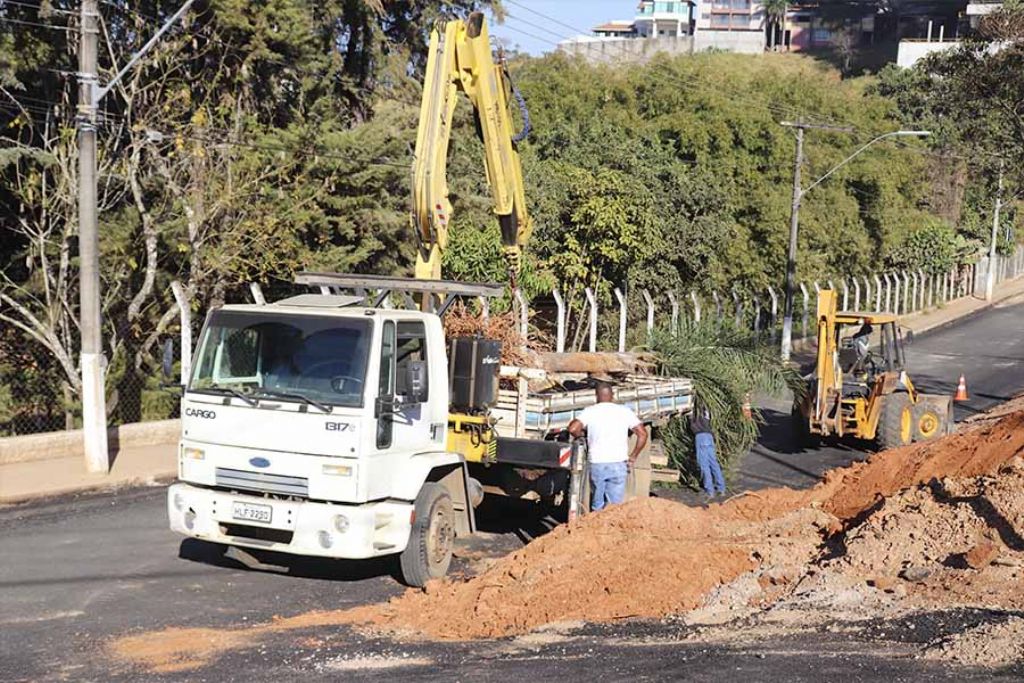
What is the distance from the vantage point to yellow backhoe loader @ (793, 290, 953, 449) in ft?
62.1

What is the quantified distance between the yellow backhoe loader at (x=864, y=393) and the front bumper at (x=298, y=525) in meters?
10.9

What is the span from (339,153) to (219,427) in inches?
550

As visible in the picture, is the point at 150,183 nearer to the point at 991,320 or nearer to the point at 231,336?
the point at 231,336

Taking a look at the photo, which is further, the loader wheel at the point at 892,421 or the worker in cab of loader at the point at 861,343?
the worker in cab of loader at the point at 861,343

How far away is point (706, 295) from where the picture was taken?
36.0m

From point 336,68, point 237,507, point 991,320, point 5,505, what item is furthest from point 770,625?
point 991,320

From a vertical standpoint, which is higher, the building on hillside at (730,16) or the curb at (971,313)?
the building on hillside at (730,16)

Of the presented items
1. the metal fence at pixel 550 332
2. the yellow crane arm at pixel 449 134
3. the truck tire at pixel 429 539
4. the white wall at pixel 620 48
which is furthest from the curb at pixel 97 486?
the white wall at pixel 620 48

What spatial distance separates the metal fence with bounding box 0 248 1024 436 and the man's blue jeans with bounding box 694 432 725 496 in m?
1.92

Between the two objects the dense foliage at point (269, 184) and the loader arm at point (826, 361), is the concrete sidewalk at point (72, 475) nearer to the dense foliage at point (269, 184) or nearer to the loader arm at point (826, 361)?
the dense foliage at point (269, 184)

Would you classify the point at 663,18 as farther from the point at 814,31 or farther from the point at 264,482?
the point at 264,482

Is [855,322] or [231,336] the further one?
[855,322]

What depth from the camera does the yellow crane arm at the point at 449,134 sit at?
12484 mm

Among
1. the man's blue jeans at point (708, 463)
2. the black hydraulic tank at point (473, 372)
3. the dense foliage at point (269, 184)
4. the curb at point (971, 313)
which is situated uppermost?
the dense foliage at point (269, 184)
